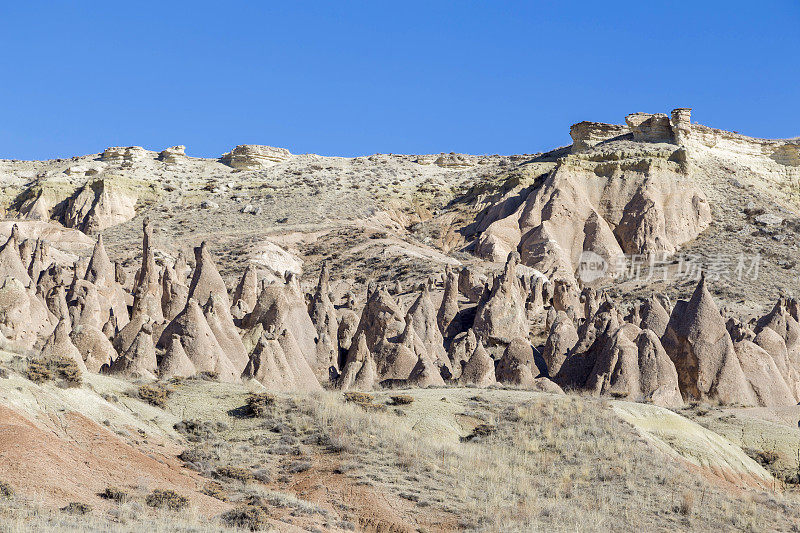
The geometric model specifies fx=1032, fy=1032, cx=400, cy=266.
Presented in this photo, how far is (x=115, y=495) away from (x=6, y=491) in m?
1.68

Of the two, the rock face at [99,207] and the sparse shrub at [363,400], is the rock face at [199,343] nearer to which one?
the sparse shrub at [363,400]

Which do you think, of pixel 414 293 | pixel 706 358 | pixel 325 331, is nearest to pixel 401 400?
pixel 706 358

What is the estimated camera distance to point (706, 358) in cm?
3020

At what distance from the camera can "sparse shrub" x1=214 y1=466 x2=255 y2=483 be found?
58.2ft

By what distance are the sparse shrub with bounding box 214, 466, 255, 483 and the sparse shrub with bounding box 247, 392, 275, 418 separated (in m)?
2.85

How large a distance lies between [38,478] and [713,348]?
21245mm

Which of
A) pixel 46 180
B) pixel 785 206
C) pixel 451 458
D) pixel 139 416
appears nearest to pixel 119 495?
pixel 139 416

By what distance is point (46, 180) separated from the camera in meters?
106

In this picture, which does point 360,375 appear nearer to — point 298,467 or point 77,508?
point 298,467

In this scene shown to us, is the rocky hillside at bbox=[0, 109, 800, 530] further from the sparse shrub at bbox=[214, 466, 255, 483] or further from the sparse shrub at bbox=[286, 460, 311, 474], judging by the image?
the sparse shrub at bbox=[286, 460, 311, 474]

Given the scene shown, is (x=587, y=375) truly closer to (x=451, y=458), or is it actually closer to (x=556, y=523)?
(x=451, y=458)

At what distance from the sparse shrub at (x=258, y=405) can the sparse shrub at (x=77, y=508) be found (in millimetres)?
6838

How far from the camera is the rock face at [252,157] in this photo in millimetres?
116938

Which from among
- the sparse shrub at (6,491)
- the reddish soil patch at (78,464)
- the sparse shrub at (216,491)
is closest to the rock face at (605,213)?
the sparse shrub at (216,491)
